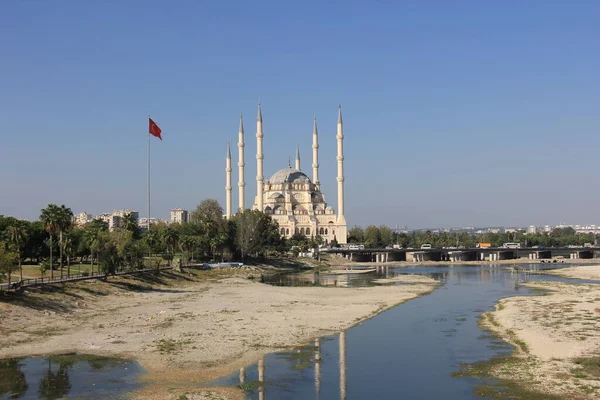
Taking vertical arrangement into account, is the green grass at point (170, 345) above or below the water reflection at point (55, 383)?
above

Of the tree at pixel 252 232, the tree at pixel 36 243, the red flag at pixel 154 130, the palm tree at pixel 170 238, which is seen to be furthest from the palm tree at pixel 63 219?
the tree at pixel 252 232

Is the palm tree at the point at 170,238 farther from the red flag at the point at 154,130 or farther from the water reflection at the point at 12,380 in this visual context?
the water reflection at the point at 12,380

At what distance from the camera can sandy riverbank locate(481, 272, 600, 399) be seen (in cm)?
3056

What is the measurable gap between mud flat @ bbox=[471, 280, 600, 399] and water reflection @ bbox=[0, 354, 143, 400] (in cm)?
1759

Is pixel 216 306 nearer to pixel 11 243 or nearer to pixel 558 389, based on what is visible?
pixel 11 243

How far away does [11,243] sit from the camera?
59969 millimetres

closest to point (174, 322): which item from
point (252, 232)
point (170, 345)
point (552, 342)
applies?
point (170, 345)

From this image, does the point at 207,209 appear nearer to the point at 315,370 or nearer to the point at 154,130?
the point at 154,130

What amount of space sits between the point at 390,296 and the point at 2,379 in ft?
163

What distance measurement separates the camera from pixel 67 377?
31875 mm

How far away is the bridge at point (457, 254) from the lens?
579 ft

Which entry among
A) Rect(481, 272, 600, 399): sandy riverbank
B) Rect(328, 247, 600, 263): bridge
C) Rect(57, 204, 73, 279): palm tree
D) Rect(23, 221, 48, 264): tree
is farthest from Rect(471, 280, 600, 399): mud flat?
Rect(328, 247, 600, 263): bridge

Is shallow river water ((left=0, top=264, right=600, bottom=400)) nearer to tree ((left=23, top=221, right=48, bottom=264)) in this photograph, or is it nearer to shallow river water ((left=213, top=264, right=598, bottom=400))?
shallow river water ((left=213, top=264, right=598, bottom=400))

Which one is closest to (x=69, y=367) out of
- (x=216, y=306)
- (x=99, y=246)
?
(x=216, y=306)
